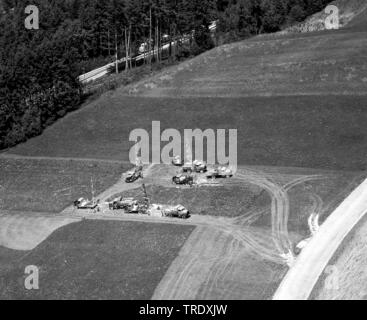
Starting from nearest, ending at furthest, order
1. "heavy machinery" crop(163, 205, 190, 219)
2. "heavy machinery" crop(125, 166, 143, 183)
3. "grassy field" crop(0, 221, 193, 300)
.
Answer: "grassy field" crop(0, 221, 193, 300)
"heavy machinery" crop(163, 205, 190, 219)
"heavy machinery" crop(125, 166, 143, 183)

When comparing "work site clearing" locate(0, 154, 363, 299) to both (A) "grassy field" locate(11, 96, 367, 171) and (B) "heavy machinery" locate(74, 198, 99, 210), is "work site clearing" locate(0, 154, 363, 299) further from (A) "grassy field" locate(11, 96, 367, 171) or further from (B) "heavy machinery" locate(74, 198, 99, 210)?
(A) "grassy field" locate(11, 96, 367, 171)

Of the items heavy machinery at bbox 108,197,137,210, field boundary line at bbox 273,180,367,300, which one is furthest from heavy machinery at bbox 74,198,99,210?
field boundary line at bbox 273,180,367,300

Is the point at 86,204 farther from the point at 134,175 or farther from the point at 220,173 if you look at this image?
the point at 220,173

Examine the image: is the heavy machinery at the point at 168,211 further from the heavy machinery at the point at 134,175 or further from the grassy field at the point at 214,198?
the heavy machinery at the point at 134,175

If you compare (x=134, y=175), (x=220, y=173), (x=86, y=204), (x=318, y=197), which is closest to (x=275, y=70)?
(x=220, y=173)

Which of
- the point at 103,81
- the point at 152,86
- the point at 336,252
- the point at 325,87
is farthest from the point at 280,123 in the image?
the point at 103,81

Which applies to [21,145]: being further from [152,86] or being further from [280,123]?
[280,123]
